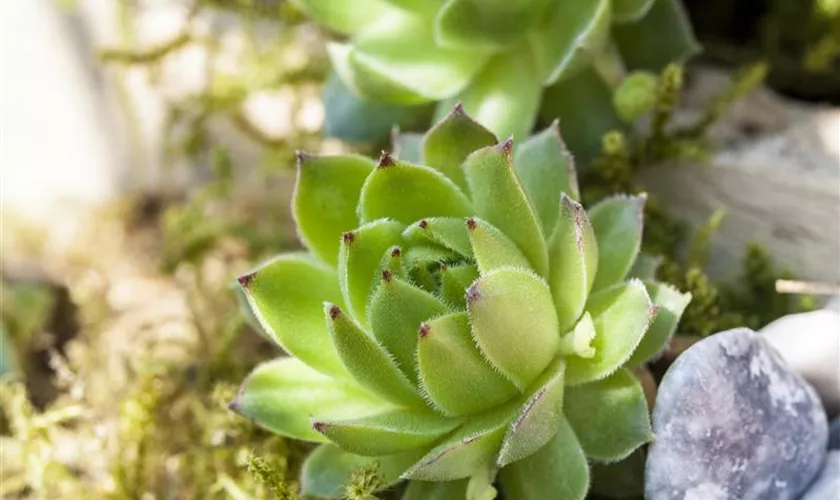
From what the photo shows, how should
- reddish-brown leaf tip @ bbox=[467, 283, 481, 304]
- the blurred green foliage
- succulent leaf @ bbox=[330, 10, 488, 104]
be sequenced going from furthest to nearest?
1. the blurred green foliage
2. succulent leaf @ bbox=[330, 10, 488, 104]
3. reddish-brown leaf tip @ bbox=[467, 283, 481, 304]

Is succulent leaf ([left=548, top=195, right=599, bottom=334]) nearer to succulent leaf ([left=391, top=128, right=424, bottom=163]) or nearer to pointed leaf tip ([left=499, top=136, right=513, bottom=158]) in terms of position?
pointed leaf tip ([left=499, top=136, right=513, bottom=158])

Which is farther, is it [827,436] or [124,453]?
[124,453]

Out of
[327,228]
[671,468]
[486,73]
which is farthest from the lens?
[486,73]

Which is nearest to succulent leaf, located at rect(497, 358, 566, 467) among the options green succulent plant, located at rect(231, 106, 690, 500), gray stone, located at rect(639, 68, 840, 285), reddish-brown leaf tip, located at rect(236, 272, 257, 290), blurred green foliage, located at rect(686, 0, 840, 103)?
green succulent plant, located at rect(231, 106, 690, 500)

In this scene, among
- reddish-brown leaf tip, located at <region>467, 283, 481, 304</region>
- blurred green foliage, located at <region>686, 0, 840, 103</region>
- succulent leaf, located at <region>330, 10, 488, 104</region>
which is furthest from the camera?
blurred green foliage, located at <region>686, 0, 840, 103</region>

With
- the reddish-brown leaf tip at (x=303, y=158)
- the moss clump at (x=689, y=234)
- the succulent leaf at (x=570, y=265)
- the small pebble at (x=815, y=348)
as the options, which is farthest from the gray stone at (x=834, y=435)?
the reddish-brown leaf tip at (x=303, y=158)

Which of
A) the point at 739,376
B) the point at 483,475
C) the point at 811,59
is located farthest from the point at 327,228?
the point at 811,59

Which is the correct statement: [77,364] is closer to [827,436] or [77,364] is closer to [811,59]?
[827,436]
